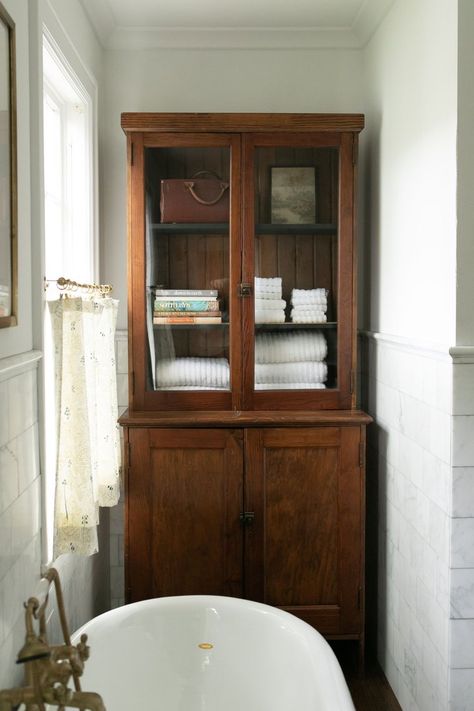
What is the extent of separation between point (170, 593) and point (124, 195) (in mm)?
1670

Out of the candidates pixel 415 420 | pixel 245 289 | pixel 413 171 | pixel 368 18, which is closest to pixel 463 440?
pixel 415 420

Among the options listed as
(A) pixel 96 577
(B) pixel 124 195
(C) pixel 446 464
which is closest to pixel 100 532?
(A) pixel 96 577

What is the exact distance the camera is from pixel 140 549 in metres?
2.96

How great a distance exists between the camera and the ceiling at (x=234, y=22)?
3.03m

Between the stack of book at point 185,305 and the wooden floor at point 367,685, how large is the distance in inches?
57.3

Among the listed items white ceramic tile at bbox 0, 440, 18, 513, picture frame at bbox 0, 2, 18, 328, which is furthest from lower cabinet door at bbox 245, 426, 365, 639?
picture frame at bbox 0, 2, 18, 328

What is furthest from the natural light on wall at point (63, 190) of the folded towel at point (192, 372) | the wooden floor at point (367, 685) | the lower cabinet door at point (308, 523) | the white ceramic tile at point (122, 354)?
the wooden floor at point (367, 685)

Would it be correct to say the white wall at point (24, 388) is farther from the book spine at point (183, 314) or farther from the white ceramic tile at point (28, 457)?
the book spine at point (183, 314)

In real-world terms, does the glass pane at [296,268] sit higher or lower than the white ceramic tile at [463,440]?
higher

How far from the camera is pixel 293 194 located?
10.00ft

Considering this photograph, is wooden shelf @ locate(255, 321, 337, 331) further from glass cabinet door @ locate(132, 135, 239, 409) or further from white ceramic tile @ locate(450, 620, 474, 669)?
white ceramic tile @ locate(450, 620, 474, 669)

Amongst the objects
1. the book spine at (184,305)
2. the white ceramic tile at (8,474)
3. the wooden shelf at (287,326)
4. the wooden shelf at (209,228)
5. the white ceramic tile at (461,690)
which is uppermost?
the wooden shelf at (209,228)

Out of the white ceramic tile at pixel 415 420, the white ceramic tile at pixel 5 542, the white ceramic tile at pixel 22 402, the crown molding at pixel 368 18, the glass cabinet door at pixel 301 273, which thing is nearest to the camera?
the white ceramic tile at pixel 5 542

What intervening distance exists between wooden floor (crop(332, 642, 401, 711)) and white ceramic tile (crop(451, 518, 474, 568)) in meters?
0.86
